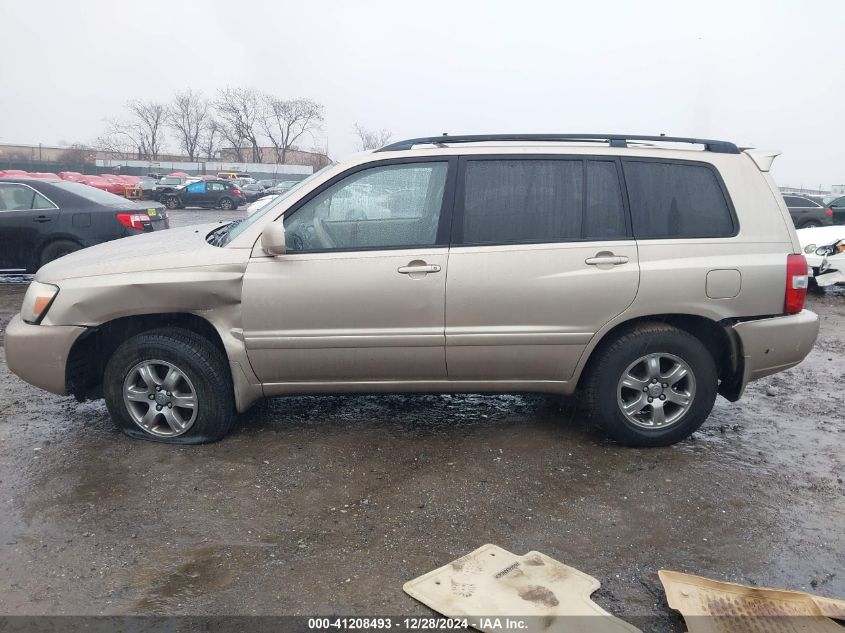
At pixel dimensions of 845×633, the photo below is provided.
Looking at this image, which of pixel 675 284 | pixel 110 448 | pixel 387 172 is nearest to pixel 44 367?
pixel 110 448

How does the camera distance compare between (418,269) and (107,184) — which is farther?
(107,184)

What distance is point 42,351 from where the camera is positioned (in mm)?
4082

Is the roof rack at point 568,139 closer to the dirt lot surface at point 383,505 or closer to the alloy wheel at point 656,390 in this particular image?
the alloy wheel at point 656,390

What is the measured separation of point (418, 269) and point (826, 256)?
8524mm

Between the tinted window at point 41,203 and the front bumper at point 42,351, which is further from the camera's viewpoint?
the tinted window at point 41,203

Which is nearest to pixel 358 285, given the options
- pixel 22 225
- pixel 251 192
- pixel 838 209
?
pixel 22 225

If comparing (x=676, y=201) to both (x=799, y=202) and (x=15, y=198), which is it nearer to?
(x=15, y=198)

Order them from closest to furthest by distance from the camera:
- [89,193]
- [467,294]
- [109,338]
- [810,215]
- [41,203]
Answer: [467,294] < [109,338] < [41,203] < [89,193] < [810,215]

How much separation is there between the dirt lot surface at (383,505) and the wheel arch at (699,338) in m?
0.48

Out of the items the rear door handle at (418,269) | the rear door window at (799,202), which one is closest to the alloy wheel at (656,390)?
the rear door handle at (418,269)

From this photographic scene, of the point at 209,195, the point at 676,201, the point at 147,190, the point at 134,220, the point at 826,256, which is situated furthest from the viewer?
the point at 147,190

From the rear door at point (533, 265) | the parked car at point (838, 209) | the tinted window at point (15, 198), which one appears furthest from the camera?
the parked car at point (838, 209)

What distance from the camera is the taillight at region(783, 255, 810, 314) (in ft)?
13.3

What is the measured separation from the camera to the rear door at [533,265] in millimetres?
3951
